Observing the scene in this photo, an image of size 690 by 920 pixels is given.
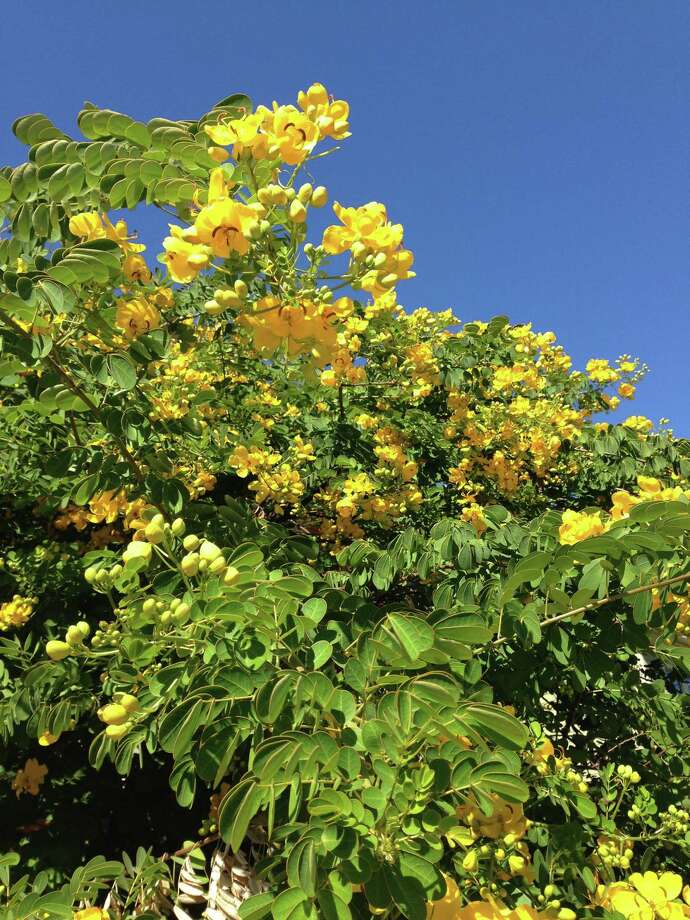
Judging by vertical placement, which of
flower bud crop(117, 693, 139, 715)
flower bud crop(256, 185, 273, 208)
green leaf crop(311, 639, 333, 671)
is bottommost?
flower bud crop(117, 693, 139, 715)

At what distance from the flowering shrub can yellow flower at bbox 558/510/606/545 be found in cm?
1

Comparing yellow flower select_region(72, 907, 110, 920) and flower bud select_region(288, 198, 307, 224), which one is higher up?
flower bud select_region(288, 198, 307, 224)

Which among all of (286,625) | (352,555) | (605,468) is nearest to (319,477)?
(352,555)

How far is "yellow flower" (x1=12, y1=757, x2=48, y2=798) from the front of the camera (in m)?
3.08

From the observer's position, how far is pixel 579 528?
167 cm

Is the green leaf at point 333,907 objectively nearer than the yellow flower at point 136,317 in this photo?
Yes

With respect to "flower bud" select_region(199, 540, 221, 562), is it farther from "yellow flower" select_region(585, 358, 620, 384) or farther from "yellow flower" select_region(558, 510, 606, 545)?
"yellow flower" select_region(585, 358, 620, 384)

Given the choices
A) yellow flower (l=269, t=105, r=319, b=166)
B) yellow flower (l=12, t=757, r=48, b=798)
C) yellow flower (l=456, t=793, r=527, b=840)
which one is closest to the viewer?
yellow flower (l=269, t=105, r=319, b=166)

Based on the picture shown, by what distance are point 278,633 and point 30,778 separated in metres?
2.89

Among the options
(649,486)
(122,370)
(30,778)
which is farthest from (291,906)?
(30,778)

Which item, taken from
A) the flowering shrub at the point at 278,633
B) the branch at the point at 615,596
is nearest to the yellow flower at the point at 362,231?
the flowering shrub at the point at 278,633

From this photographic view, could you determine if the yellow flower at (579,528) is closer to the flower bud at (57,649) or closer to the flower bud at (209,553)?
the flower bud at (209,553)

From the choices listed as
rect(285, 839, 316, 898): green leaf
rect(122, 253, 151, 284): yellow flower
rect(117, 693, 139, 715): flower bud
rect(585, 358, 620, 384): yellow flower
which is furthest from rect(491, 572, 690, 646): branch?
rect(585, 358, 620, 384): yellow flower

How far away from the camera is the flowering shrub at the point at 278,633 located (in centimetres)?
112
